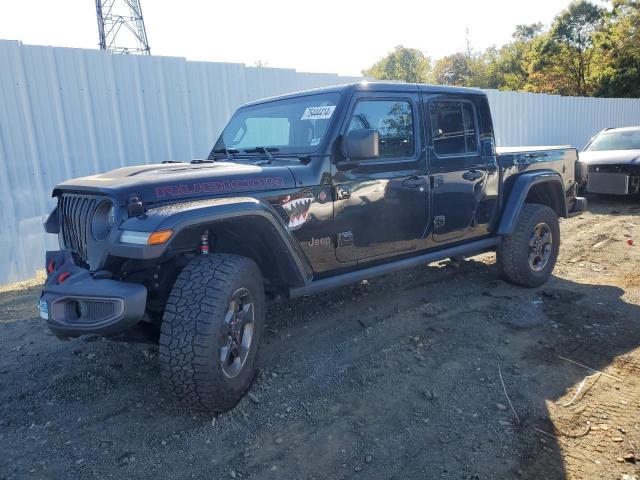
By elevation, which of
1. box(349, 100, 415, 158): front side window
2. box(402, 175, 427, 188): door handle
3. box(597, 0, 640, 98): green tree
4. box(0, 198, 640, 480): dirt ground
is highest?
box(597, 0, 640, 98): green tree

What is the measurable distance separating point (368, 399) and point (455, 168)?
2300mm

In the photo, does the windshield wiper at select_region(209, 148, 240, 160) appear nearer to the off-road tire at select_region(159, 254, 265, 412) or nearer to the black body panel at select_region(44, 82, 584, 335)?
the black body panel at select_region(44, 82, 584, 335)

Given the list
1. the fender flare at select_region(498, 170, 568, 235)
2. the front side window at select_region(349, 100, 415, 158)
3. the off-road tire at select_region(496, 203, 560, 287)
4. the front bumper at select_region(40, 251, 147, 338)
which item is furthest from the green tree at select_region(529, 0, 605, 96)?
the front bumper at select_region(40, 251, 147, 338)

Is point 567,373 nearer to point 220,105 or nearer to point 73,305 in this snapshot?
point 73,305

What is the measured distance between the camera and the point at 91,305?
260cm

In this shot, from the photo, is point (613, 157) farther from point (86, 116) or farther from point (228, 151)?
point (86, 116)

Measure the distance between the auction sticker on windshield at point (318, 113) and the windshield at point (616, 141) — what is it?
957cm

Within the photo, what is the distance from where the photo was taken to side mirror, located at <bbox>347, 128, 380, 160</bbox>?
3.36m

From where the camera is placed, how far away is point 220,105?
7.55m

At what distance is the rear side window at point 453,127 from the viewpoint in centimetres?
428

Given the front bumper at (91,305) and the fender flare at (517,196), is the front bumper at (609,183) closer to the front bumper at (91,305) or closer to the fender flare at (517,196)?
the fender flare at (517,196)

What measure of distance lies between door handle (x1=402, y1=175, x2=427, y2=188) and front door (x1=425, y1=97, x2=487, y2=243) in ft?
0.44

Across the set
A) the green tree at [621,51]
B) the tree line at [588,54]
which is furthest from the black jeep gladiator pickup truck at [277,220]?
the green tree at [621,51]

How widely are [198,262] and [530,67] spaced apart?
1237 inches
